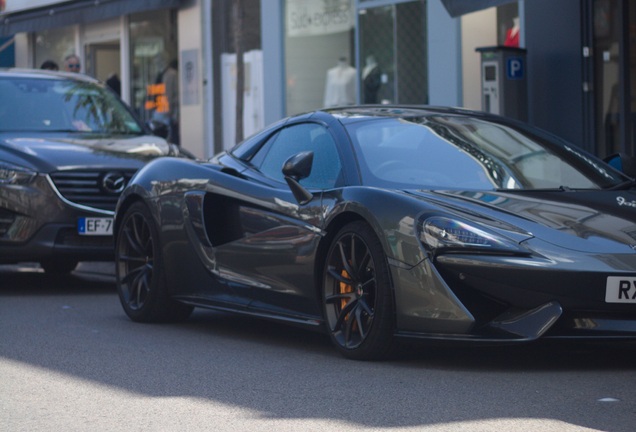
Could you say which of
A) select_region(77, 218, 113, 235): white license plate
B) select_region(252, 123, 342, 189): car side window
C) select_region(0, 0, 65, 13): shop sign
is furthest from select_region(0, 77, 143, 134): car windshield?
select_region(0, 0, 65, 13): shop sign

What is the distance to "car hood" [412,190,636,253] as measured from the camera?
6.03 meters

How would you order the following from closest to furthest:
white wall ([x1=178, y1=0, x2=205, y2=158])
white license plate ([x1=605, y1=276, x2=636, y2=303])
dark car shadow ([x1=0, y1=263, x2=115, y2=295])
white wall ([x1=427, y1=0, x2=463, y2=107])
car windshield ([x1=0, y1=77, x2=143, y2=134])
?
1. white license plate ([x1=605, y1=276, x2=636, y2=303])
2. dark car shadow ([x1=0, y1=263, x2=115, y2=295])
3. car windshield ([x1=0, y1=77, x2=143, y2=134])
4. white wall ([x1=427, y1=0, x2=463, y2=107])
5. white wall ([x1=178, y1=0, x2=205, y2=158])

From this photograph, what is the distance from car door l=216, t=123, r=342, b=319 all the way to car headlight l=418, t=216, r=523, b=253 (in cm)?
→ 83

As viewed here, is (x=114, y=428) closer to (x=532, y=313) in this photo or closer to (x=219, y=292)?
(x=532, y=313)

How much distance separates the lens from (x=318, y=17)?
1959 cm

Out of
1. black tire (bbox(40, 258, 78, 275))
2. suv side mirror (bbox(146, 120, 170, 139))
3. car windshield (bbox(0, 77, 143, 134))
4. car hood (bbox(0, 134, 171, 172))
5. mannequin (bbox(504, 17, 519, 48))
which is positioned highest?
mannequin (bbox(504, 17, 519, 48))

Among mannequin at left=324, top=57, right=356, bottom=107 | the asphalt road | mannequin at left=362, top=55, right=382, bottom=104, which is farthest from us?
mannequin at left=324, top=57, right=356, bottom=107

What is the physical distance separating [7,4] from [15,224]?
21.6 m

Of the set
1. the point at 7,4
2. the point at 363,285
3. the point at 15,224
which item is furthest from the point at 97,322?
the point at 7,4

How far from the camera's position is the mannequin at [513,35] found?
15266 millimetres

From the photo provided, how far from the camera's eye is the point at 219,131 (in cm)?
2270

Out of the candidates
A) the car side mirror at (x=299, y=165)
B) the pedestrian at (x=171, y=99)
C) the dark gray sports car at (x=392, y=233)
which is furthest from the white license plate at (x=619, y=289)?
the pedestrian at (x=171, y=99)

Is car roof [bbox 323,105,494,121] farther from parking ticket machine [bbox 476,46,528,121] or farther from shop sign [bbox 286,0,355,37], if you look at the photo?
shop sign [bbox 286,0,355,37]

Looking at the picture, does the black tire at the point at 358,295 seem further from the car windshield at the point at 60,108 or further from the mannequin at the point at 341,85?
the mannequin at the point at 341,85
